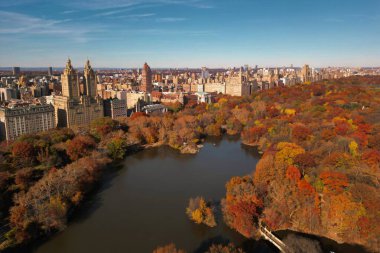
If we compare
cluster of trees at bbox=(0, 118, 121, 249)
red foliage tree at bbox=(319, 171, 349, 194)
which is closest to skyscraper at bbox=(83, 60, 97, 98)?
cluster of trees at bbox=(0, 118, 121, 249)

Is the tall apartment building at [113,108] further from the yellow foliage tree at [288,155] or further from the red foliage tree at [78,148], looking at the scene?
the yellow foliage tree at [288,155]

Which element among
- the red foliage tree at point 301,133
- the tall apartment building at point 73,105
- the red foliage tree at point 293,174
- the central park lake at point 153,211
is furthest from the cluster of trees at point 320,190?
the tall apartment building at point 73,105

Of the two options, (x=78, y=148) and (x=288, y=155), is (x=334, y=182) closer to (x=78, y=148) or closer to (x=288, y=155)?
(x=288, y=155)

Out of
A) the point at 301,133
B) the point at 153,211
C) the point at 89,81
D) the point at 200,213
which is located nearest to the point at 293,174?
the point at 200,213

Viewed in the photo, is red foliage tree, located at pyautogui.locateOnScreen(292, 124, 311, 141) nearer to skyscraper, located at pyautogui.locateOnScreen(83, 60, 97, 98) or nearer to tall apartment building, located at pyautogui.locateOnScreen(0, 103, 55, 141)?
tall apartment building, located at pyautogui.locateOnScreen(0, 103, 55, 141)

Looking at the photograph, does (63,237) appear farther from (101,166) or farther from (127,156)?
(127,156)
